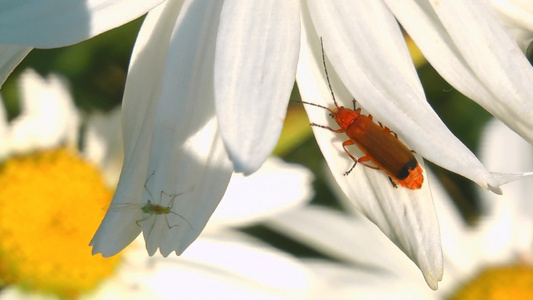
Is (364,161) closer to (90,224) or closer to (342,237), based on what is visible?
(90,224)

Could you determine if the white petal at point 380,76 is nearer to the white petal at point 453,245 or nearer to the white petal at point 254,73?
the white petal at point 254,73

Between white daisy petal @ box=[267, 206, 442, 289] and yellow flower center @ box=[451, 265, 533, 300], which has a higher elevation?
white daisy petal @ box=[267, 206, 442, 289]

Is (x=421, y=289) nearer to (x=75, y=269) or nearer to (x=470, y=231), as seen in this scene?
(x=470, y=231)

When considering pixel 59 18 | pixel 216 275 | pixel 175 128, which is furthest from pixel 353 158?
pixel 216 275

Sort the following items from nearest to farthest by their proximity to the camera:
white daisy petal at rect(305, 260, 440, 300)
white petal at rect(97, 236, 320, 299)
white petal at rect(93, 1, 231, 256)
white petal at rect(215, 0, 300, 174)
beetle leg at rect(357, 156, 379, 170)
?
white petal at rect(215, 0, 300, 174)
white petal at rect(93, 1, 231, 256)
beetle leg at rect(357, 156, 379, 170)
white petal at rect(97, 236, 320, 299)
white daisy petal at rect(305, 260, 440, 300)

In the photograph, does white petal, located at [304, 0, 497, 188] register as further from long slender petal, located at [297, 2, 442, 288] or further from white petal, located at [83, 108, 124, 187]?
white petal, located at [83, 108, 124, 187]

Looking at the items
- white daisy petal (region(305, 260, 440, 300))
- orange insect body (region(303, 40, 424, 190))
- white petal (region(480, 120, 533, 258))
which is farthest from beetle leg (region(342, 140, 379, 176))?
white petal (region(480, 120, 533, 258))

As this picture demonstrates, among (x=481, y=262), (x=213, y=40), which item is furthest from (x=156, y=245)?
(x=481, y=262)
